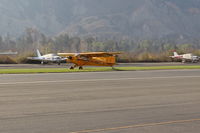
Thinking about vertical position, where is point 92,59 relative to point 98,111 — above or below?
above

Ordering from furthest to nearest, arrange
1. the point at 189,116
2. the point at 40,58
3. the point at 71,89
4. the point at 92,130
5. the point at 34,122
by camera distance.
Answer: the point at 40,58, the point at 71,89, the point at 189,116, the point at 34,122, the point at 92,130

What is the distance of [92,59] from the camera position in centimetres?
4394

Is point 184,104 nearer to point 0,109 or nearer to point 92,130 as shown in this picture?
point 92,130

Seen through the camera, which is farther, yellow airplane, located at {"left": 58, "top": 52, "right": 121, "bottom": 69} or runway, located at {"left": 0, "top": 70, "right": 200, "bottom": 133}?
yellow airplane, located at {"left": 58, "top": 52, "right": 121, "bottom": 69}

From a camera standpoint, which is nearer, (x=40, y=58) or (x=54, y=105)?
(x=54, y=105)

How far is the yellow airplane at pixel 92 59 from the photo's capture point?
42625mm

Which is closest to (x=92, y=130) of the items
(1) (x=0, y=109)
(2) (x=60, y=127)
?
(2) (x=60, y=127)

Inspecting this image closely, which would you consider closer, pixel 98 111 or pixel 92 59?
pixel 98 111

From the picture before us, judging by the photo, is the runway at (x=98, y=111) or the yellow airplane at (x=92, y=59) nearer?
the runway at (x=98, y=111)

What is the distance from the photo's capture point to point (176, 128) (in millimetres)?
10672

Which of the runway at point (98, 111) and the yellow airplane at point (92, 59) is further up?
the yellow airplane at point (92, 59)

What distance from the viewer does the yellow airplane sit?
4262 cm

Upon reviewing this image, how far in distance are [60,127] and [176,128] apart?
311 centimetres

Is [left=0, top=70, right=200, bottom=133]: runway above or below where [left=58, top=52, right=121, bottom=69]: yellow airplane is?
below
